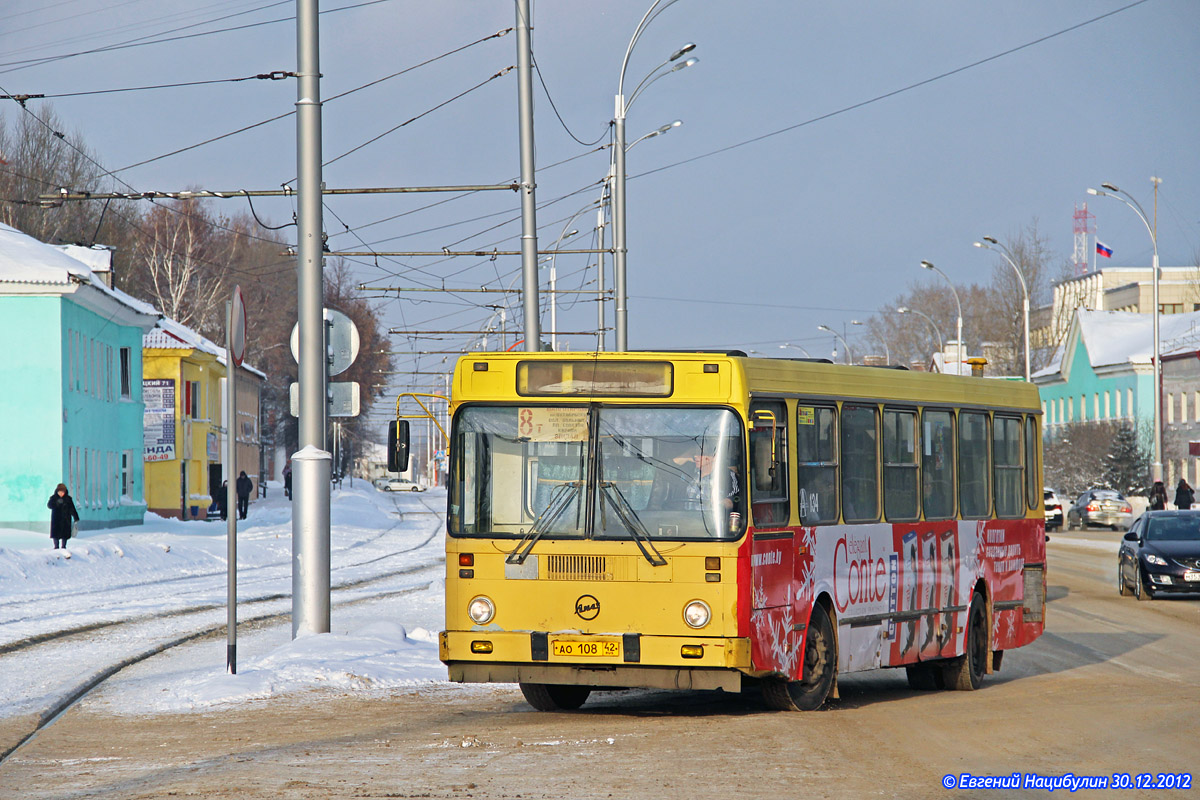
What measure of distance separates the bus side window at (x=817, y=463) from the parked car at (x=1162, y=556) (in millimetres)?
15347

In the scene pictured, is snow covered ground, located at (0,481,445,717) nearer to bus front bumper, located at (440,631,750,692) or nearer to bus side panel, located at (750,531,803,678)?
bus front bumper, located at (440,631,750,692)

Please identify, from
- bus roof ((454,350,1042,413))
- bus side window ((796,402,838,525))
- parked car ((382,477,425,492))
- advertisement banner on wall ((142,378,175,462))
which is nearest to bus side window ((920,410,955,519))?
bus side window ((796,402,838,525))

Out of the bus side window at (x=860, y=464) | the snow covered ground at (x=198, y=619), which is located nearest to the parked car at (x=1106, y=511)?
the snow covered ground at (x=198, y=619)

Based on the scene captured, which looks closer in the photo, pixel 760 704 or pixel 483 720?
pixel 483 720

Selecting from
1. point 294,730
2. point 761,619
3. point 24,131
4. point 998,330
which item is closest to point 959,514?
point 761,619

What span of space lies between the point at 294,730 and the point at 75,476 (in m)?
36.8

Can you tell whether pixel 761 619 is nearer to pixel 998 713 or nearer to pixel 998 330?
pixel 998 713

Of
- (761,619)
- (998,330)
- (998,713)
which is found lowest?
(998,713)

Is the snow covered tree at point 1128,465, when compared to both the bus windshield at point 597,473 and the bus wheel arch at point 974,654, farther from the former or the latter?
the bus windshield at point 597,473

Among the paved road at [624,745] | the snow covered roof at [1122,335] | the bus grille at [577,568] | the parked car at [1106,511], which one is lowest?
the parked car at [1106,511]

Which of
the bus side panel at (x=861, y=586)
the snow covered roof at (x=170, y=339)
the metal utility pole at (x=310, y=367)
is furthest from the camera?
the snow covered roof at (x=170, y=339)

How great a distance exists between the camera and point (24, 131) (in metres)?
64.2

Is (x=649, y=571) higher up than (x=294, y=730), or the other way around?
(x=649, y=571)

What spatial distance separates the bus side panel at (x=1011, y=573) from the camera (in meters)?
14.8
